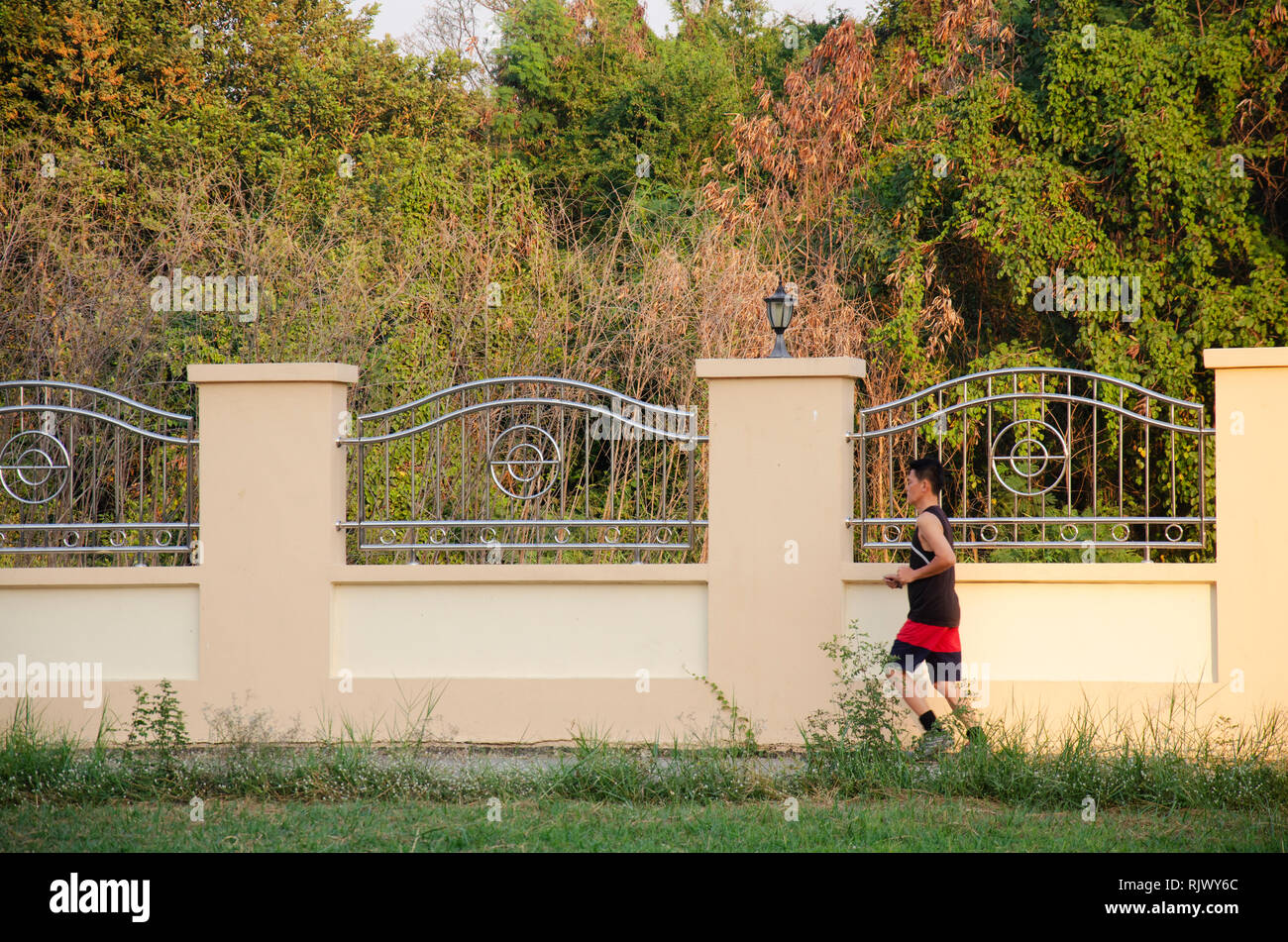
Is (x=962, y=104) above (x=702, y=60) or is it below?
below

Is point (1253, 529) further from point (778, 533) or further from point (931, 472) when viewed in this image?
point (778, 533)

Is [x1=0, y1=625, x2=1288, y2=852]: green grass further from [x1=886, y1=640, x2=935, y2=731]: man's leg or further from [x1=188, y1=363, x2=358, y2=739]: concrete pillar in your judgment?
[x1=188, y1=363, x2=358, y2=739]: concrete pillar

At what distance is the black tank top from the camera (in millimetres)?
6004

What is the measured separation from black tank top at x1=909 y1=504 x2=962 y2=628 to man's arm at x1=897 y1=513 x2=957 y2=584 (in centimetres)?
5

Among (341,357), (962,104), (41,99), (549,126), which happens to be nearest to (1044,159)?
(962,104)

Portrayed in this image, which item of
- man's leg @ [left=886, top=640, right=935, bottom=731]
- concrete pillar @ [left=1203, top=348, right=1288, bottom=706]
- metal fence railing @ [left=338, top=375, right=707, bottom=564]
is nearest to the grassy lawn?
man's leg @ [left=886, top=640, right=935, bottom=731]

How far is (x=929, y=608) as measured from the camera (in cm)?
602

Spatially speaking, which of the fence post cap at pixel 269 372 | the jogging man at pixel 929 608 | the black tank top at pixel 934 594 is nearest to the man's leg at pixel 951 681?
the jogging man at pixel 929 608

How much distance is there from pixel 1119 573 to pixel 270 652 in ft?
15.0

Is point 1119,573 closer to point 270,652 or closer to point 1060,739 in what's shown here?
point 1060,739

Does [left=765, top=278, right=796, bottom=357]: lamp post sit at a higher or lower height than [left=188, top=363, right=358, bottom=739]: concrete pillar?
higher

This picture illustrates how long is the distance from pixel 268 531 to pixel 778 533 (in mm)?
2822

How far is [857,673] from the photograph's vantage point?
646 cm

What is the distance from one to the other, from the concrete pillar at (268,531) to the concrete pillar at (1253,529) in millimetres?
4732
